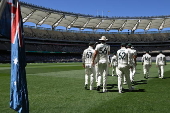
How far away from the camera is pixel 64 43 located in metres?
72.2

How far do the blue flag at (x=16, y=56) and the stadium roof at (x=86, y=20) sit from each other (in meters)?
52.0

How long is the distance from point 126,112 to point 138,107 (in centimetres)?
65

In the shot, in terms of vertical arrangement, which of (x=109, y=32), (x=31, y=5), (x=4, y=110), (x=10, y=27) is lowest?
(x=4, y=110)

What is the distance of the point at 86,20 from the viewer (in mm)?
67188

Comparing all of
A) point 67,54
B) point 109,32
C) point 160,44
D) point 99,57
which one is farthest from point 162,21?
point 99,57

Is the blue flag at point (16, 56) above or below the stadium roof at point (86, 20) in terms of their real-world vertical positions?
below

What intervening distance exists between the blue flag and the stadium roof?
52.0 metres

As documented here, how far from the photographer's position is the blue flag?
2.81 metres

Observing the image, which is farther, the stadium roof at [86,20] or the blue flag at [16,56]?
the stadium roof at [86,20]

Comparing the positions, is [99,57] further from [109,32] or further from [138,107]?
[109,32]

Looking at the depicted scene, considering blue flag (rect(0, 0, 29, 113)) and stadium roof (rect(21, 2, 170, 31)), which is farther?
stadium roof (rect(21, 2, 170, 31))

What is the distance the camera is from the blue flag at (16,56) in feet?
9.21

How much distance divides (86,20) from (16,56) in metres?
65.8

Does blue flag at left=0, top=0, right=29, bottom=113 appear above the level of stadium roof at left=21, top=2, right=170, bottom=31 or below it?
below
